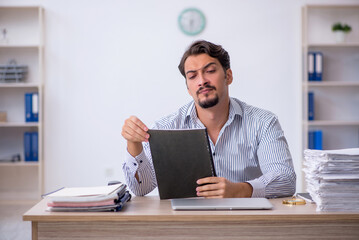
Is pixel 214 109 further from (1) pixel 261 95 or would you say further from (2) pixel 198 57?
(1) pixel 261 95

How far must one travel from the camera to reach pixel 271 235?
137 centimetres

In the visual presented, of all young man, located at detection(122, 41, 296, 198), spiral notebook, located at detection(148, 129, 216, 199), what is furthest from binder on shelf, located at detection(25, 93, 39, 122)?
spiral notebook, located at detection(148, 129, 216, 199)

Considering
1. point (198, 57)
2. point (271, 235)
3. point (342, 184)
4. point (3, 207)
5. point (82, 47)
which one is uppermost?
point (82, 47)

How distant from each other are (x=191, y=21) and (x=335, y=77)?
61.5 inches

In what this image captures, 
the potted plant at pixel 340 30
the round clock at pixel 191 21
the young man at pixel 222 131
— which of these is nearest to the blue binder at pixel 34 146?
the round clock at pixel 191 21

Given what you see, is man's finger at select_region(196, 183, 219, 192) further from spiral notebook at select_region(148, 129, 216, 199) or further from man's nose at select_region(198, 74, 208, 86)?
man's nose at select_region(198, 74, 208, 86)

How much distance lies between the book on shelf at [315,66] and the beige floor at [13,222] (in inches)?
114

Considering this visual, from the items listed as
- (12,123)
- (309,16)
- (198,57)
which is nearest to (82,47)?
(12,123)

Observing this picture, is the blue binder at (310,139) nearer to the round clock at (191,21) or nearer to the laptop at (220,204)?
the round clock at (191,21)

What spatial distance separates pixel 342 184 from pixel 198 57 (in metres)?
0.94

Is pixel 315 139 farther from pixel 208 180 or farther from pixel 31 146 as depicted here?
pixel 208 180

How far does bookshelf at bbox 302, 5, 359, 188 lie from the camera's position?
470 centimetres

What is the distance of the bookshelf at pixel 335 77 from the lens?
470 cm

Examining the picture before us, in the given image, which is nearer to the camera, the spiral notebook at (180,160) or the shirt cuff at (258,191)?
the spiral notebook at (180,160)
